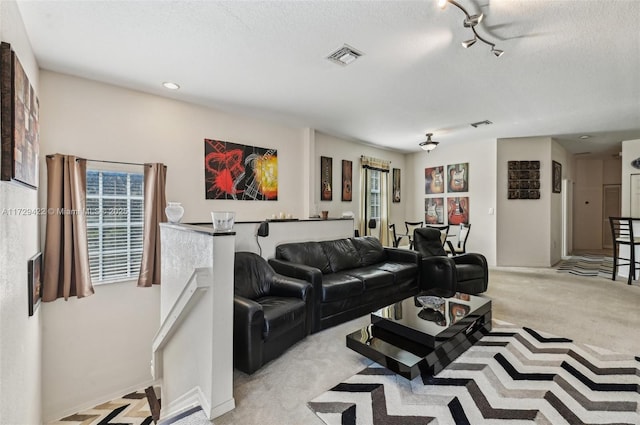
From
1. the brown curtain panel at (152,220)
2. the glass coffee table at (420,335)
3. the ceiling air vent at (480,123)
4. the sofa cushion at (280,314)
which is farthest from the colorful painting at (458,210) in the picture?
the brown curtain panel at (152,220)

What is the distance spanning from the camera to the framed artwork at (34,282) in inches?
91.0

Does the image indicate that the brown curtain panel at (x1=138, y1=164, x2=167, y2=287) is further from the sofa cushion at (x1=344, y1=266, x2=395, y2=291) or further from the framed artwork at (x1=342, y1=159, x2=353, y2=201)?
the framed artwork at (x1=342, y1=159, x2=353, y2=201)

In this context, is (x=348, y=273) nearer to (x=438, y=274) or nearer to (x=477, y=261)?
(x=438, y=274)

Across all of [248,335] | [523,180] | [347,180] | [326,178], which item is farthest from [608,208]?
[248,335]

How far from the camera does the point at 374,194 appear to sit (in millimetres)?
6711

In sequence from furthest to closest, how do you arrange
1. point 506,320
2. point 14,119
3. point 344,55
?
point 506,320, point 344,55, point 14,119

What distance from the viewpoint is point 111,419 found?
2898 millimetres

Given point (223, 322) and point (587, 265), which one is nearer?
point (223, 322)

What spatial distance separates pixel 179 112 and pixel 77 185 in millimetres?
1470

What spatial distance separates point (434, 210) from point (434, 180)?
29.0 inches

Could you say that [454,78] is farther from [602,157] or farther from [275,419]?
[602,157]

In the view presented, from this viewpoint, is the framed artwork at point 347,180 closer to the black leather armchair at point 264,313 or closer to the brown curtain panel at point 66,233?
the black leather armchair at point 264,313

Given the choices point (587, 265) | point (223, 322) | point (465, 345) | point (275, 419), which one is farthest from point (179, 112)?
point (587, 265)

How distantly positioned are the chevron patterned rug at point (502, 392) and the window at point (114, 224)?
2735 millimetres
